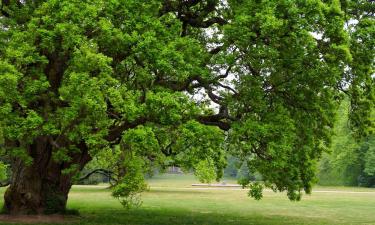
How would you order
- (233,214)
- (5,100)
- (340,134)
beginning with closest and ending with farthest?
1. (5,100)
2. (233,214)
3. (340,134)

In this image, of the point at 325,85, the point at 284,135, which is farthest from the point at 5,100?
the point at 325,85

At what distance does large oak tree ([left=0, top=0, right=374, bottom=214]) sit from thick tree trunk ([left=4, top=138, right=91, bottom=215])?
1742mm

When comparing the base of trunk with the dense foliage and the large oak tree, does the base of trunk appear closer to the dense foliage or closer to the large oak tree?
the large oak tree

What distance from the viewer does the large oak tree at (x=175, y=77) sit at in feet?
55.8

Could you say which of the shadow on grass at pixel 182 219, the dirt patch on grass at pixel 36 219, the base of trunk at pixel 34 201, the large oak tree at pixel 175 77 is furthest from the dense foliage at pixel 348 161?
the dirt patch on grass at pixel 36 219

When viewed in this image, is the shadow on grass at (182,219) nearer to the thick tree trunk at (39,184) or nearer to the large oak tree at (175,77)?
the thick tree trunk at (39,184)

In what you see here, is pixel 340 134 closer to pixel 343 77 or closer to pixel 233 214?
pixel 233 214

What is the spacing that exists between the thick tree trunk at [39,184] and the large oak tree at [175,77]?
1.74m

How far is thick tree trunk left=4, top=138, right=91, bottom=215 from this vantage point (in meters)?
22.6

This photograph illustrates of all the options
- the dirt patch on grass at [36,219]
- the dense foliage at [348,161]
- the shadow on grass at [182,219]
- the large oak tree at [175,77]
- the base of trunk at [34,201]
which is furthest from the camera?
the dense foliage at [348,161]

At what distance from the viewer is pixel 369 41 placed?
18406mm

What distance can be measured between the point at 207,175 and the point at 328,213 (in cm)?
2099

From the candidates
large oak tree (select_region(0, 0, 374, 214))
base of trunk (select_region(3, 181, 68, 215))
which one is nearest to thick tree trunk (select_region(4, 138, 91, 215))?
base of trunk (select_region(3, 181, 68, 215))

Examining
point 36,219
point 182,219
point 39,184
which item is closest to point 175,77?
point 39,184
